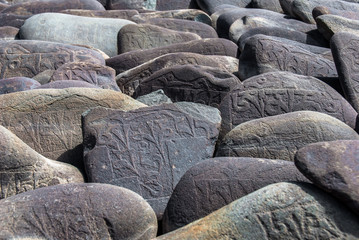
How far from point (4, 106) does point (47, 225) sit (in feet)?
5.17

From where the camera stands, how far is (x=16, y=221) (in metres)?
2.58

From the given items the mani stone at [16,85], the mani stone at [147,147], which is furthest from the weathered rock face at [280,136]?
the mani stone at [16,85]

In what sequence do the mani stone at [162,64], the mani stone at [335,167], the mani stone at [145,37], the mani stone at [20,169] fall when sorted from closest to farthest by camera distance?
the mani stone at [335,167] → the mani stone at [20,169] → the mani stone at [162,64] → the mani stone at [145,37]

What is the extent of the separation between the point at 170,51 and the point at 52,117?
2.71m

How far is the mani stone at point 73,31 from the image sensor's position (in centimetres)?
764

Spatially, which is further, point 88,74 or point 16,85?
point 88,74

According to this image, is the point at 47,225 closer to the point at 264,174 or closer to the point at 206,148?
the point at 264,174

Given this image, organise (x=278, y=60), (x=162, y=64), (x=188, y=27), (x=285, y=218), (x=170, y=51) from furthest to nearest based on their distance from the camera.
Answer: (x=188, y=27) < (x=170, y=51) < (x=162, y=64) < (x=278, y=60) < (x=285, y=218)

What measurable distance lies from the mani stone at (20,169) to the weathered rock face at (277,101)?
Result: 4.49 feet

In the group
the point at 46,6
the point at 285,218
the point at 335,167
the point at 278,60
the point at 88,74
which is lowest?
the point at 46,6

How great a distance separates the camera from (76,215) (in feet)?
8.59

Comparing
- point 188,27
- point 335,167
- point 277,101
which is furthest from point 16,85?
point 188,27

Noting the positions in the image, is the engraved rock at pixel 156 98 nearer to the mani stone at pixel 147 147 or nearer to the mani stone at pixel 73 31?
the mani stone at pixel 147 147

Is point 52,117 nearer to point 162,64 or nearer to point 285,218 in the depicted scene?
point 162,64
